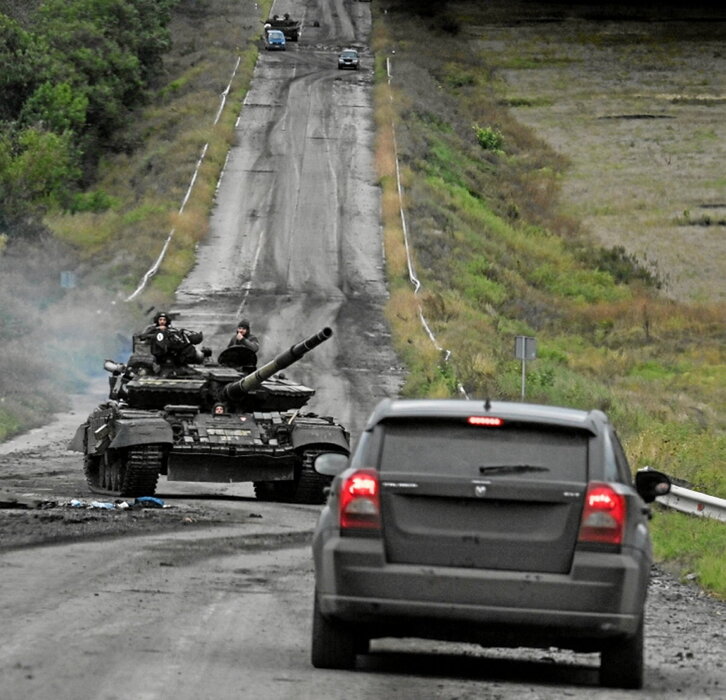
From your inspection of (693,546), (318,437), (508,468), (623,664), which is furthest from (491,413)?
(318,437)

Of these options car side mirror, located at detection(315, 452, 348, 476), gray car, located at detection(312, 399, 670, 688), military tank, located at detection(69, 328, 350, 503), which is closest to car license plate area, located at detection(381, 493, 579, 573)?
gray car, located at detection(312, 399, 670, 688)

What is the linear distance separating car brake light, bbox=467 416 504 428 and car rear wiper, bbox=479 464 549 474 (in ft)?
0.76

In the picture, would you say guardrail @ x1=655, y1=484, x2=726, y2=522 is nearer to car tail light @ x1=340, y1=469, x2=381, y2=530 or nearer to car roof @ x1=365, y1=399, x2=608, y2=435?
car roof @ x1=365, y1=399, x2=608, y2=435

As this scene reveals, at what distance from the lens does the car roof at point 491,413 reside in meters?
10.1

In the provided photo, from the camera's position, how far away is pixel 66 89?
75.8 m

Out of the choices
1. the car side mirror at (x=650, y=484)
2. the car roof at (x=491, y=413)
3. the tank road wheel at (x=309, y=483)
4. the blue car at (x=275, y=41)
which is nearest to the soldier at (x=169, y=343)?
the tank road wheel at (x=309, y=483)

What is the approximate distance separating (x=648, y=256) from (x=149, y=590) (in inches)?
2157

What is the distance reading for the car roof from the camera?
10.1 m

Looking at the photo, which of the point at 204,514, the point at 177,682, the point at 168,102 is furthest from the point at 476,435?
the point at 168,102

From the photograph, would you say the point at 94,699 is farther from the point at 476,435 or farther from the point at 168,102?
the point at 168,102

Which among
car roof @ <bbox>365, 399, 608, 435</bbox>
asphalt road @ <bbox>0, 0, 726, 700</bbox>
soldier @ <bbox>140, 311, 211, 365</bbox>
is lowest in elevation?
soldier @ <bbox>140, 311, 211, 365</bbox>

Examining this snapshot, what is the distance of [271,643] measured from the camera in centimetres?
1139

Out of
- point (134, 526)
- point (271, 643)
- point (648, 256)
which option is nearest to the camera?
point (271, 643)

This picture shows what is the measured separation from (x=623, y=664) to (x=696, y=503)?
10101mm
